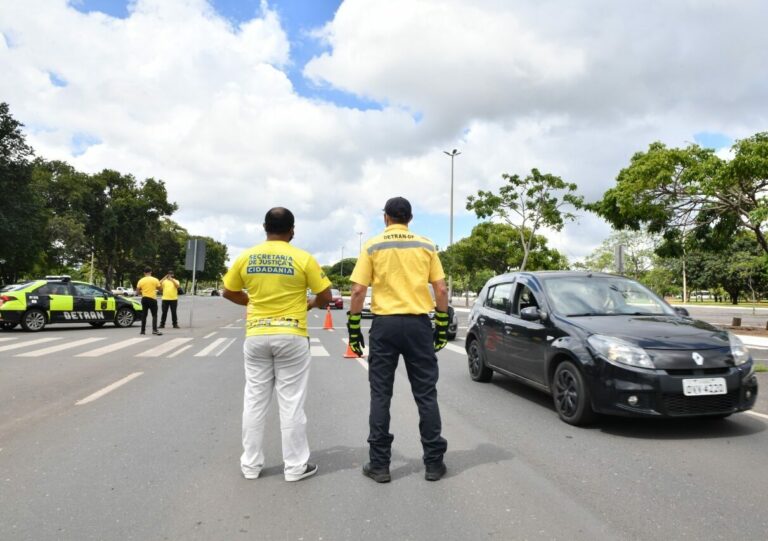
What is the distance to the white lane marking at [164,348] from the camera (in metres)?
11.0

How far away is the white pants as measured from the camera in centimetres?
383

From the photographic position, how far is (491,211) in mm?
31188

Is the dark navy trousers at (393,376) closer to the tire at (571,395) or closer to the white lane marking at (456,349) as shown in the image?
the tire at (571,395)

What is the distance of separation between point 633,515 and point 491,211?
28.7 meters

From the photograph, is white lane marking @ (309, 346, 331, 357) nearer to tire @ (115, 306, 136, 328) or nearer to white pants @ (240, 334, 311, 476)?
white pants @ (240, 334, 311, 476)

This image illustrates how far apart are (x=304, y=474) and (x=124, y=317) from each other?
16.4 m

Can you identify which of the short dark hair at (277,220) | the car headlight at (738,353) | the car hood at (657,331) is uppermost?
the short dark hair at (277,220)

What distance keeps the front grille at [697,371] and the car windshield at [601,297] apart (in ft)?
3.73

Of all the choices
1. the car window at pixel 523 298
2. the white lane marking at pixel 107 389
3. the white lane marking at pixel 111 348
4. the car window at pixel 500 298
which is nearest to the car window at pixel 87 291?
the white lane marking at pixel 111 348

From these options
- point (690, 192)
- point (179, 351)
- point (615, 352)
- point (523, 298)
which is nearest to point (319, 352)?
point (179, 351)

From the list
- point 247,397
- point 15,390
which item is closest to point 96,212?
point 15,390

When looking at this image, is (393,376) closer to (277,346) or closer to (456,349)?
(277,346)

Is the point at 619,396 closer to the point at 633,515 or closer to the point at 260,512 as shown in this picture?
the point at 633,515

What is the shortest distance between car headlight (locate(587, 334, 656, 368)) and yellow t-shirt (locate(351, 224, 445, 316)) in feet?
6.64
